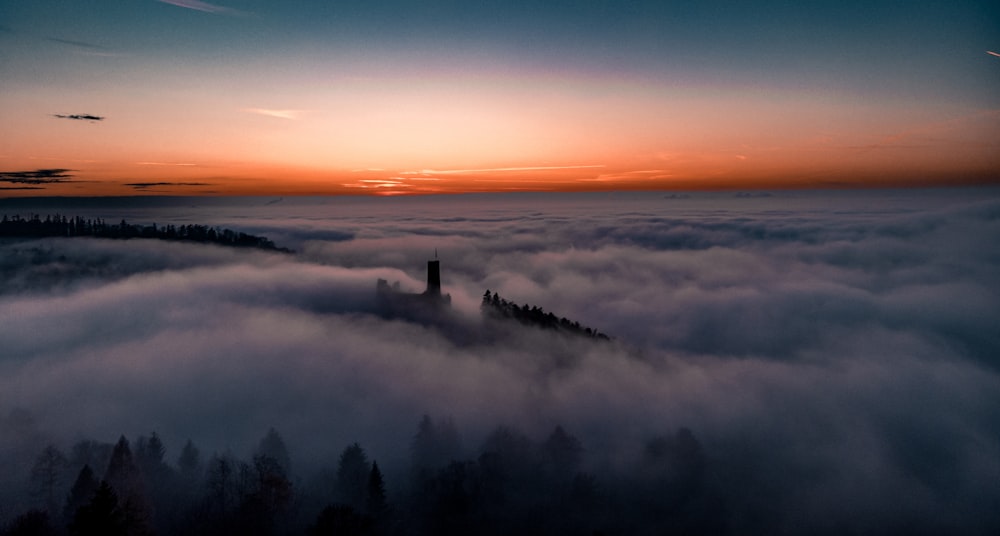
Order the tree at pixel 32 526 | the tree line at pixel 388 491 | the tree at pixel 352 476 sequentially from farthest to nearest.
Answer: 1. the tree at pixel 352 476
2. the tree line at pixel 388 491
3. the tree at pixel 32 526

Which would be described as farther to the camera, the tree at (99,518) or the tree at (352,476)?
the tree at (352,476)

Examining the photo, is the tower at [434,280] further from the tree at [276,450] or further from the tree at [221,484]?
the tree at [221,484]

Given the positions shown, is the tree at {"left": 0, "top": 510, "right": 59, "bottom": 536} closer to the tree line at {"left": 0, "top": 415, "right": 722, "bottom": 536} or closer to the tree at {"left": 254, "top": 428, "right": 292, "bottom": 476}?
the tree line at {"left": 0, "top": 415, "right": 722, "bottom": 536}

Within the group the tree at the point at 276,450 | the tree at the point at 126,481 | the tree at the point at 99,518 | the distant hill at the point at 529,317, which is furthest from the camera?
the distant hill at the point at 529,317

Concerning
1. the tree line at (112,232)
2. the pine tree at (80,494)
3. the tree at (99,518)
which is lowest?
the pine tree at (80,494)

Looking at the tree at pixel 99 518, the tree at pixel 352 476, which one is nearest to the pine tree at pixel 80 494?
the tree at pixel 99 518

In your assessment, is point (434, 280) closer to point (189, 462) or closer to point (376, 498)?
point (189, 462)

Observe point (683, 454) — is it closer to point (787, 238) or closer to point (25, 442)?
point (25, 442)
